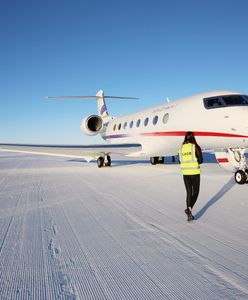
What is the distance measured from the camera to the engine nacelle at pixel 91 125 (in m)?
18.3

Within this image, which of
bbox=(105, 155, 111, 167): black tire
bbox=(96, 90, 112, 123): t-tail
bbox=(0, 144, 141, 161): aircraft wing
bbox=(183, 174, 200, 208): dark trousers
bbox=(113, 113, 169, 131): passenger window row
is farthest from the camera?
bbox=(96, 90, 112, 123): t-tail

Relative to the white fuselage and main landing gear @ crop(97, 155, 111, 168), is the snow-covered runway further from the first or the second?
main landing gear @ crop(97, 155, 111, 168)

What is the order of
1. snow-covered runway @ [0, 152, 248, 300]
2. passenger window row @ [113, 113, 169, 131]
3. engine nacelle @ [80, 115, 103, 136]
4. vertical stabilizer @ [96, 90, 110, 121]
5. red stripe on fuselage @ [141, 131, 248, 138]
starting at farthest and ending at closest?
1. vertical stabilizer @ [96, 90, 110, 121]
2. engine nacelle @ [80, 115, 103, 136]
3. passenger window row @ [113, 113, 169, 131]
4. red stripe on fuselage @ [141, 131, 248, 138]
5. snow-covered runway @ [0, 152, 248, 300]

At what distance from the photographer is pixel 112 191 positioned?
799 centimetres

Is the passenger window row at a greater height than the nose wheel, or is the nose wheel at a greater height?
the passenger window row

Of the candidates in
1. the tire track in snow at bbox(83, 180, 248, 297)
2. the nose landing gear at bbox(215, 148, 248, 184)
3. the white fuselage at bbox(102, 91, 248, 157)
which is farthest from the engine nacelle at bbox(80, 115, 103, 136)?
the tire track in snow at bbox(83, 180, 248, 297)

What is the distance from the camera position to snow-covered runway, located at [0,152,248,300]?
2.62 m

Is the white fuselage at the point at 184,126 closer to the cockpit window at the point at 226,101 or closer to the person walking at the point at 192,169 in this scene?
the cockpit window at the point at 226,101

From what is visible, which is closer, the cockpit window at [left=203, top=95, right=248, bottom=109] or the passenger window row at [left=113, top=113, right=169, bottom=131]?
the cockpit window at [left=203, top=95, right=248, bottom=109]

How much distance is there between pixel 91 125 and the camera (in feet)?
61.4

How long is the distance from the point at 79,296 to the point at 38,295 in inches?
13.7

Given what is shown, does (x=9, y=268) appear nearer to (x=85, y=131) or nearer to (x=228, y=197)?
(x=228, y=197)

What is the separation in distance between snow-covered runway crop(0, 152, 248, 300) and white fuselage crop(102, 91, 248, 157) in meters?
3.01

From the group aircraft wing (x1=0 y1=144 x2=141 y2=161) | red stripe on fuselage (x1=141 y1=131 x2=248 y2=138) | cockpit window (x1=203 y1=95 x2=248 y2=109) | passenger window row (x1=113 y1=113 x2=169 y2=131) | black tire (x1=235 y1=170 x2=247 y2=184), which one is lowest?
black tire (x1=235 y1=170 x2=247 y2=184)
